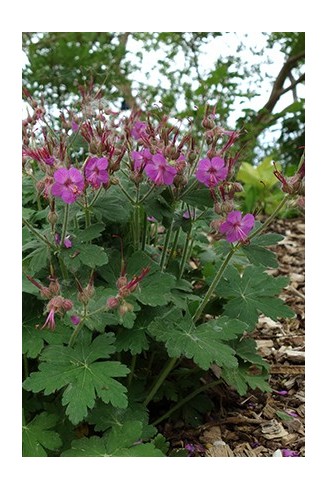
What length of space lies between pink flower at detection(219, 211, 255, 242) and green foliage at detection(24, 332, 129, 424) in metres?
0.35

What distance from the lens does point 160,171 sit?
4.46ft

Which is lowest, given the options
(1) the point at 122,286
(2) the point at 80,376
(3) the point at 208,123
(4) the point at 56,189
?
(2) the point at 80,376

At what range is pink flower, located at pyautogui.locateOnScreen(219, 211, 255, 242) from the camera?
4.52 feet

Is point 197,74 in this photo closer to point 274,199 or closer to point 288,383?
point 274,199

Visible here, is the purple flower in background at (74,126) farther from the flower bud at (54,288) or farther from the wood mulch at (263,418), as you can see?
the wood mulch at (263,418)

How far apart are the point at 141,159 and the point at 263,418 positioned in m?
0.86

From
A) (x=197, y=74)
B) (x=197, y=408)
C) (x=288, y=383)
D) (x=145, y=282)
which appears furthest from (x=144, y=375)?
(x=197, y=74)

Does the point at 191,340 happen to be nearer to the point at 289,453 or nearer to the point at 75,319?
the point at 75,319

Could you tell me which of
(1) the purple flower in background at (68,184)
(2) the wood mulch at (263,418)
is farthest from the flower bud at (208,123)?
(2) the wood mulch at (263,418)

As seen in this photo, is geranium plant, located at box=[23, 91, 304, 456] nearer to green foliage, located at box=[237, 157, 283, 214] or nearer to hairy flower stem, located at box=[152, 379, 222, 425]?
hairy flower stem, located at box=[152, 379, 222, 425]

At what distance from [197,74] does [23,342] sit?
2.89m

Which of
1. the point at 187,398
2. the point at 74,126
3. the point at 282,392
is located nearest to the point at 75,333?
the point at 187,398

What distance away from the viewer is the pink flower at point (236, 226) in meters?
1.38

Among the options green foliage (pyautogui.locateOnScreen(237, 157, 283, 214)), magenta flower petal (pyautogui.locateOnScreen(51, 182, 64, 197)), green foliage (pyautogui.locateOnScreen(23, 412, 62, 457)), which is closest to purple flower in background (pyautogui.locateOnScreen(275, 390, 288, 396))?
green foliage (pyautogui.locateOnScreen(23, 412, 62, 457))
